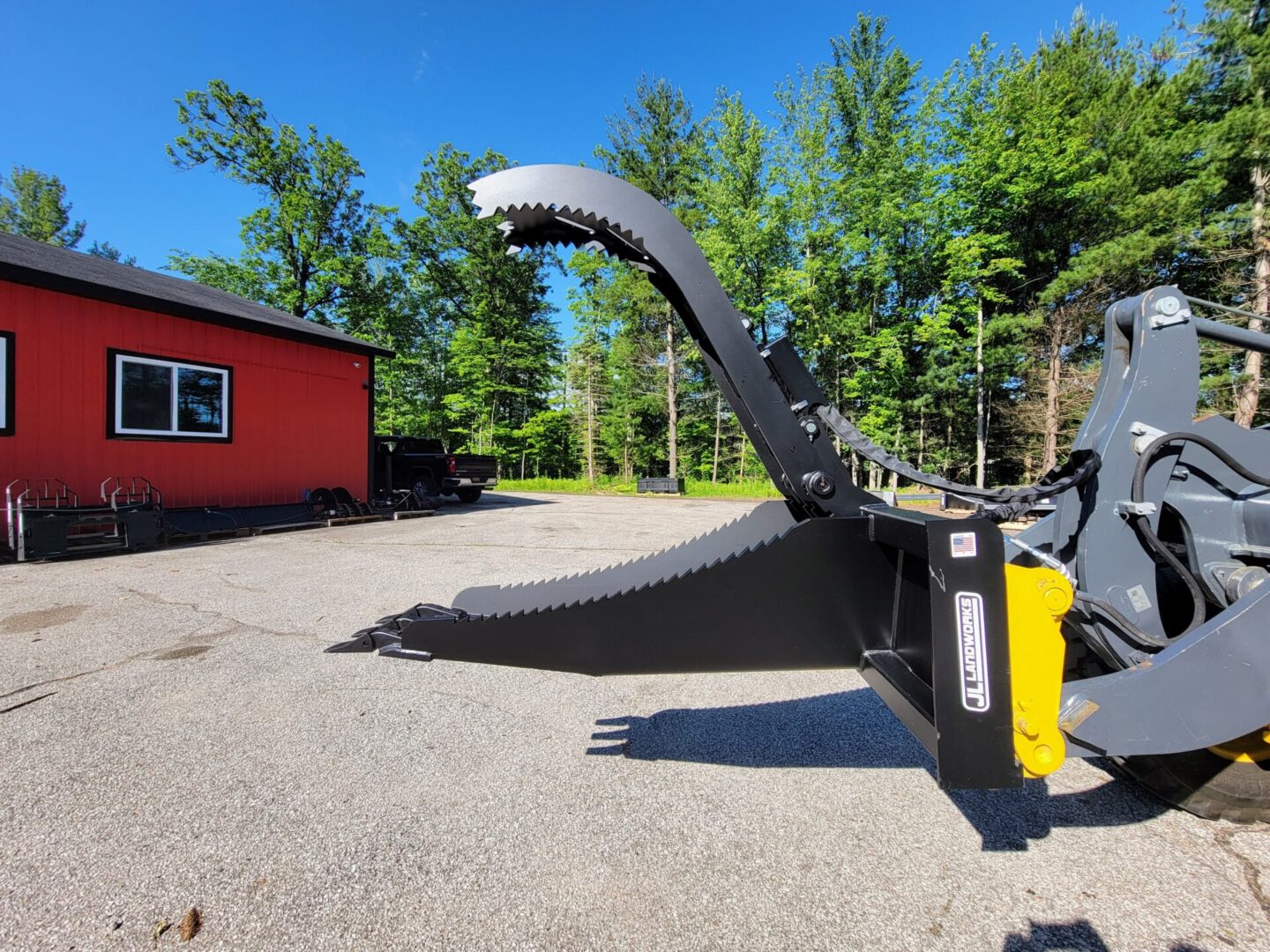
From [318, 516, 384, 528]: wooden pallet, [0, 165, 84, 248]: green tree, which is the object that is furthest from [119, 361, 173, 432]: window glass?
[0, 165, 84, 248]: green tree

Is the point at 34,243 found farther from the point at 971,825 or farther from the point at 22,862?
the point at 971,825

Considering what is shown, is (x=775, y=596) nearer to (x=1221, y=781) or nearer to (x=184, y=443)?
(x=1221, y=781)

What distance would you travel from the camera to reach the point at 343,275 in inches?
995

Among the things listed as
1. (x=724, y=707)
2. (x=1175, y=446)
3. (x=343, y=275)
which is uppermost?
(x=343, y=275)

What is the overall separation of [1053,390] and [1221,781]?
19.7m

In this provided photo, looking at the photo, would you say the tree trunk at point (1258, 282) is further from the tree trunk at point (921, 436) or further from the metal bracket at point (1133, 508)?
the metal bracket at point (1133, 508)

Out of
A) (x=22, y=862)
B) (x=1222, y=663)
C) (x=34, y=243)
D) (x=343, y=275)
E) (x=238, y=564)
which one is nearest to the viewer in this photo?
(x=1222, y=663)

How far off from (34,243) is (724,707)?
564 inches

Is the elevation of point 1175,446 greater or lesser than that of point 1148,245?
lesser

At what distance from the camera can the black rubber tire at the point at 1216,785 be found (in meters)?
1.78

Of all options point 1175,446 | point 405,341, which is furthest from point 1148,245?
point 405,341

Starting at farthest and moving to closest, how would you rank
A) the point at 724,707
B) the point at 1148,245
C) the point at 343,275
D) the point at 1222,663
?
the point at 343,275
the point at 1148,245
the point at 724,707
the point at 1222,663

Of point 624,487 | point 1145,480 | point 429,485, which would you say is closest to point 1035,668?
point 1145,480

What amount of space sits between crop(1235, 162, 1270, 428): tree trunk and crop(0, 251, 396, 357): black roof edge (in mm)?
21763
